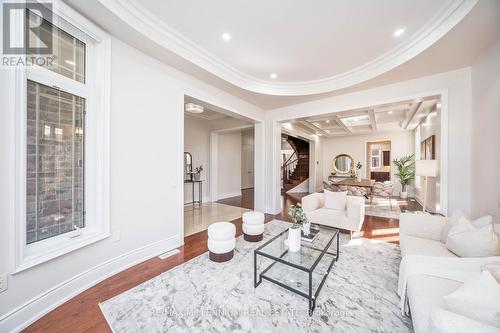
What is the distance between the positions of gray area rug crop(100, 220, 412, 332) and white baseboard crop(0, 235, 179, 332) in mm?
450

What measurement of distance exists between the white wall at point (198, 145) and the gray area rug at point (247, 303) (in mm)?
4063

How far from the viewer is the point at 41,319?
5.29 ft

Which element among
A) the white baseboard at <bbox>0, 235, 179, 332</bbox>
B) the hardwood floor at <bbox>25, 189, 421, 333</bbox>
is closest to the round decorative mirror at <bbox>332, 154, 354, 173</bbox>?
the hardwood floor at <bbox>25, 189, 421, 333</bbox>

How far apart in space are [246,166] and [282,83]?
17.7ft

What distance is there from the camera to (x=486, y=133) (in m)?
2.33

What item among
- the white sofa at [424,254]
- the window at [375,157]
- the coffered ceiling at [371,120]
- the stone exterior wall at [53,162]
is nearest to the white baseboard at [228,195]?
the coffered ceiling at [371,120]

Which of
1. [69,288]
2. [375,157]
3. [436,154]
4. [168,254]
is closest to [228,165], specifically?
[168,254]

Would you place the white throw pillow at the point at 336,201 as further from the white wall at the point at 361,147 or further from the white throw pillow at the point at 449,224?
the white wall at the point at 361,147

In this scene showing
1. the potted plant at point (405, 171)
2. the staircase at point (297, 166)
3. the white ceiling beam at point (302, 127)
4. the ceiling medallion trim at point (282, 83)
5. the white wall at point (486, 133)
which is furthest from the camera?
the staircase at point (297, 166)

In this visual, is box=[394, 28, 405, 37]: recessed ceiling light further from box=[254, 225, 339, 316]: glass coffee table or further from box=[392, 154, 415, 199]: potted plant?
box=[392, 154, 415, 199]: potted plant

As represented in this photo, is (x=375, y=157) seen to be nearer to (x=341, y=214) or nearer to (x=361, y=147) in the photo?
(x=361, y=147)

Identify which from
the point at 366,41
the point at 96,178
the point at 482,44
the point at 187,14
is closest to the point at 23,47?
the point at 96,178

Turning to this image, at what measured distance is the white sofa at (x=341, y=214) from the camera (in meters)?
3.15

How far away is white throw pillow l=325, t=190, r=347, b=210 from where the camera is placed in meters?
3.54
